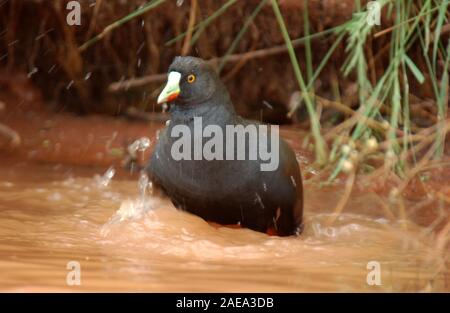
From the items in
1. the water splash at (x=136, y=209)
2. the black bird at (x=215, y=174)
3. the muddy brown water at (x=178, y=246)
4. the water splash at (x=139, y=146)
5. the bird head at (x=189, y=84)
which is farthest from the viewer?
the water splash at (x=139, y=146)

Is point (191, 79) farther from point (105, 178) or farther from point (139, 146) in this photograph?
point (139, 146)

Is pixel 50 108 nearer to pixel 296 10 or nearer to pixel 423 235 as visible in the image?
pixel 296 10

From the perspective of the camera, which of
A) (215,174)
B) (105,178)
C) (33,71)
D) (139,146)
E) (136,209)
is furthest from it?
(33,71)

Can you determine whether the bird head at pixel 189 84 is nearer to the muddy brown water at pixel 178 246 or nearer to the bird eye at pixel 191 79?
the bird eye at pixel 191 79

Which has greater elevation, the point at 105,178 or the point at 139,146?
the point at 139,146

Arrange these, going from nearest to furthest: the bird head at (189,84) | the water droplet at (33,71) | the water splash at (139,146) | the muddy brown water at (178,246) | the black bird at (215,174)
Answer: the muddy brown water at (178,246) < the black bird at (215,174) < the bird head at (189,84) < the water splash at (139,146) < the water droplet at (33,71)

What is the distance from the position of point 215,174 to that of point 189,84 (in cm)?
47

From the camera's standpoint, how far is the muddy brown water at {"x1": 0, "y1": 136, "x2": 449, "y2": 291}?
2.69 m

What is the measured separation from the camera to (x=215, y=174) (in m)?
3.68

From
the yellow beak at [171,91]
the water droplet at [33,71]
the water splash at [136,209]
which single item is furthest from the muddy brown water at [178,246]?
the water droplet at [33,71]

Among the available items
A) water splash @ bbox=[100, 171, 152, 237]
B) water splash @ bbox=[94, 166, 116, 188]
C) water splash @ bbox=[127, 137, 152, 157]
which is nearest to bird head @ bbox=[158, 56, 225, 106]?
water splash @ bbox=[100, 171, 152, 237]

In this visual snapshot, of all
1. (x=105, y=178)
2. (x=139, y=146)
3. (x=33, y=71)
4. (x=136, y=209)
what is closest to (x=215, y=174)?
(x=136, y=209)

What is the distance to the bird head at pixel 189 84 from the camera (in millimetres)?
3785

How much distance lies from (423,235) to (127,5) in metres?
2.91
